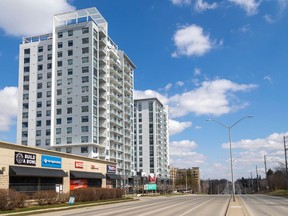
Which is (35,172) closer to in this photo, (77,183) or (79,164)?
(77,183)

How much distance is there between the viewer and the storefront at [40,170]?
3791 cm

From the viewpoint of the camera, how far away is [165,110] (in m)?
180

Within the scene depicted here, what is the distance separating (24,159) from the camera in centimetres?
4069

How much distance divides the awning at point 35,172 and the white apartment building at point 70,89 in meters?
41.0

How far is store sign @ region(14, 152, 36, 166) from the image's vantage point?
129ft

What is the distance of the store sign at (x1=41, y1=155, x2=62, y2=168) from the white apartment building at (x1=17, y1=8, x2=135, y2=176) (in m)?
39.8

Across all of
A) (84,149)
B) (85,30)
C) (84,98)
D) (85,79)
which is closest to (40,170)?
(84,149)

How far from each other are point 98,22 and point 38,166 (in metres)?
67.7

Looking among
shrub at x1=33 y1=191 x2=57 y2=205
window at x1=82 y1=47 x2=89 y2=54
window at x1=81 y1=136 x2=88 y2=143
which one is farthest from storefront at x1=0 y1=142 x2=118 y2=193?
window at x1=82 y1=47 x2=89 y2=54

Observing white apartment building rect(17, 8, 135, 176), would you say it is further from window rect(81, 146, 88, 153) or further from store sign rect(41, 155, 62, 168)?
store sign rect(41, 155, 62, 168)

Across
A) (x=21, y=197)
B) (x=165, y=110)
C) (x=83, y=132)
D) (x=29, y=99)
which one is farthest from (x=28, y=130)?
(x=165, y=110)

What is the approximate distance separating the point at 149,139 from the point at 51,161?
112 meters

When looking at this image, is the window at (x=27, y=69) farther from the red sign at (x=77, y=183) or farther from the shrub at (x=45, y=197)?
the shrub at (x=45, y=197)

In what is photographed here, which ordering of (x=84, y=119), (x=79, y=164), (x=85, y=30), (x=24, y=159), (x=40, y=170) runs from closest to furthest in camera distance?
(x=24, y=159)
(x=40, y=170)
(x=79, y=164)
(x=84, y=119)
(x=85, y=30)
